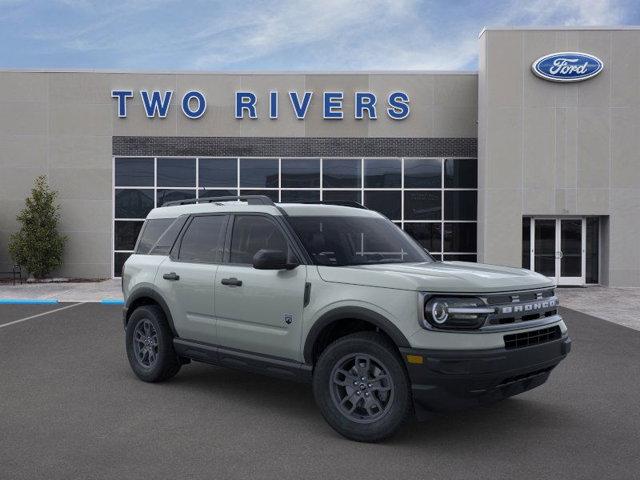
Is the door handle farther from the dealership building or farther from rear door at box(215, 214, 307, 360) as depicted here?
the dealership building

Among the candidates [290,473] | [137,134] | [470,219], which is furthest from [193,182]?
[290,473]

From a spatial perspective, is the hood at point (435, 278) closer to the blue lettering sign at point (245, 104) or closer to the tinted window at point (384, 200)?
the tinted window at point (384, 200)

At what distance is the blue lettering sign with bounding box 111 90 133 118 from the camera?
21000mm

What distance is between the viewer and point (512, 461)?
176 inches

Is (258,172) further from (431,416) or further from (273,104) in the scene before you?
(431,416)

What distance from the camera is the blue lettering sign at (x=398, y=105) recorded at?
68.9 ft

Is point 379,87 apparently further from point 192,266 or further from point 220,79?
point 192,266

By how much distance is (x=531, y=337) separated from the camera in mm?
4938

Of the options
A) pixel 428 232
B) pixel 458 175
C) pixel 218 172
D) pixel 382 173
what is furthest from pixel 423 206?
pixel 218 172

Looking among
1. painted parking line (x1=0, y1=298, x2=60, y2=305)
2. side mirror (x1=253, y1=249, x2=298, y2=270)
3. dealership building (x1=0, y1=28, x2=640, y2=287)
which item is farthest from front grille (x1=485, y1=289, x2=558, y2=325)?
dealership building (x1=0, y1=28, x2=640, y2=287)

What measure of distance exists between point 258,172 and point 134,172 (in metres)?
4.20

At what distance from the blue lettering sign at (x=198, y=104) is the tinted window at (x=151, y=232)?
14.2 meters

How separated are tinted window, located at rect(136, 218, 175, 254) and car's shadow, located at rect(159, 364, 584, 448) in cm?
154

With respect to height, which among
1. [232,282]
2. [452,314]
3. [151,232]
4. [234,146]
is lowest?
[452,314]
